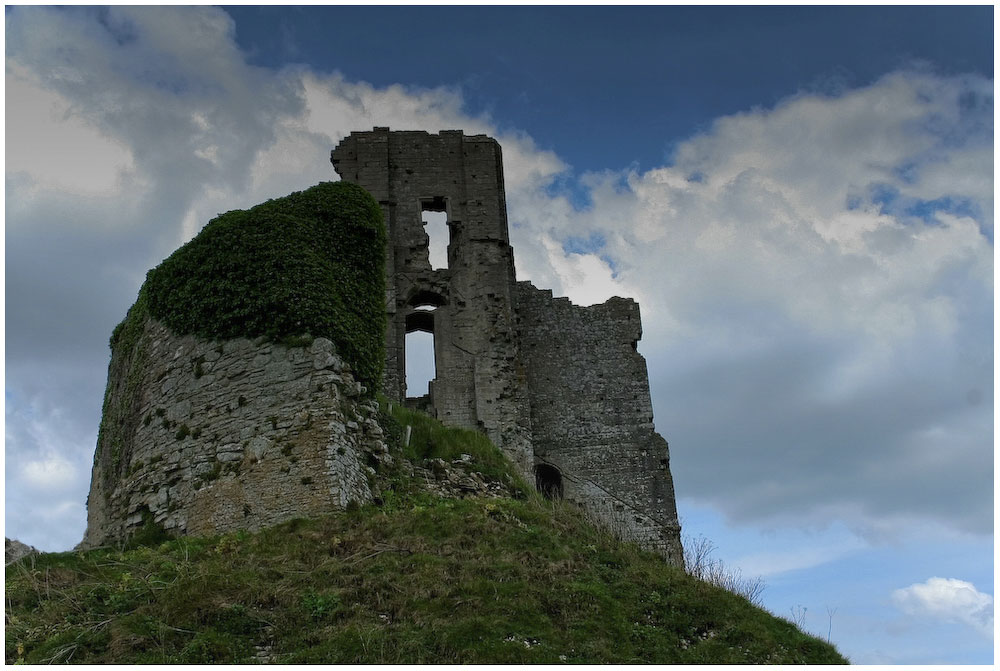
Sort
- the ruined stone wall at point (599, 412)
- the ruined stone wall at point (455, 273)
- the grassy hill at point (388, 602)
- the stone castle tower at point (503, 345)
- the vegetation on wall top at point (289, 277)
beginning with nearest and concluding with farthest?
the grassy hill at point (388, 602), the vegetation on wall top at point (289, 277), the ruined stone wall at point (599, 412), the stone castle tower at point (503, 345), the ruined stone wall at point (455, 273)

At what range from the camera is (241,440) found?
41.1ft

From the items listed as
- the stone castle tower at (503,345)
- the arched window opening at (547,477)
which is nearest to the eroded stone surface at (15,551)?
the stone castle tower at (503,345)

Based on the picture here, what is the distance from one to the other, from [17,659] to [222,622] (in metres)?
1.68

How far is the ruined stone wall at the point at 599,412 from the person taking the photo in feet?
78.1

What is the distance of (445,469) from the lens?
13938 millimetres

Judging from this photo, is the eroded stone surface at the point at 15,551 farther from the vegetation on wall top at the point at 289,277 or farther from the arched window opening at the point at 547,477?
the arched window opening at the point at 547,477

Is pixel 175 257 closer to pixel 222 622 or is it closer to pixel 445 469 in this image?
pixel 445 469

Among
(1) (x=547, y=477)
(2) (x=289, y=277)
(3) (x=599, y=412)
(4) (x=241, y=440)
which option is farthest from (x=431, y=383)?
(4) (x=241, y=440)

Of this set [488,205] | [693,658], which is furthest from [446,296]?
[693,658]

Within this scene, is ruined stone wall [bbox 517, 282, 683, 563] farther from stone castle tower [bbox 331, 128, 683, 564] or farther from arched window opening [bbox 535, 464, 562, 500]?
arched window opening [bbox 535, 464, 562, 500]

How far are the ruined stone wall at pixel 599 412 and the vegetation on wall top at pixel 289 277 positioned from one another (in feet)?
35.2

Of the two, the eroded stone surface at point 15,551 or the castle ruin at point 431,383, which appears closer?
the eroded stone surface at point 15,551

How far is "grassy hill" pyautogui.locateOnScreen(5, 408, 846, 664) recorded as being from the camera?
8.56 m

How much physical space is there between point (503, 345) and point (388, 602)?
15.7 metres
